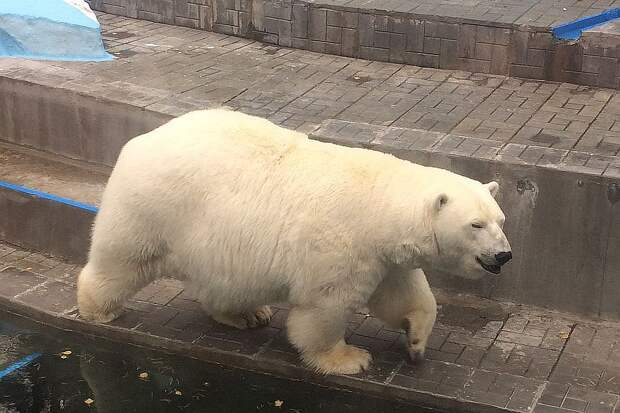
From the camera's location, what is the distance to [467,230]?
5273 mm

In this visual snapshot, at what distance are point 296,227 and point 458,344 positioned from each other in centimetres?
151

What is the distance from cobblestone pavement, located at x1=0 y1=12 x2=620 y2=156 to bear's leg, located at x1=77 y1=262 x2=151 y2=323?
76.6 inches

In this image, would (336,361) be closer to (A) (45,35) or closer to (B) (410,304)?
(B) (410,304)

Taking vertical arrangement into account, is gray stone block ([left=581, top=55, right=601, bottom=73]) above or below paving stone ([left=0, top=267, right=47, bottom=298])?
above

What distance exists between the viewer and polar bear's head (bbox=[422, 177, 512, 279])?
5250 mm

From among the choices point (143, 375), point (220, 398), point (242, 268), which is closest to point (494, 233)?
point (242, 268)

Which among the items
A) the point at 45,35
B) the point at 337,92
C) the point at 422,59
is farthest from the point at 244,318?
the point at 45,35

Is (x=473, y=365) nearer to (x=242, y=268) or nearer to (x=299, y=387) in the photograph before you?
(x=299, y=387)

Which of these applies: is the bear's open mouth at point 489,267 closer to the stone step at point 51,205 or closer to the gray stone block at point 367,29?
the stone step at point 51,205

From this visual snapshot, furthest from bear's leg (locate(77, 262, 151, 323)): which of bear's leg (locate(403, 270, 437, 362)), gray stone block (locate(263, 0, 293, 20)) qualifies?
gray stone block (locate(263, 0, 293, 20))

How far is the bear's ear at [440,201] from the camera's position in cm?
527

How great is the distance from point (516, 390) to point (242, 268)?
1.84 meters

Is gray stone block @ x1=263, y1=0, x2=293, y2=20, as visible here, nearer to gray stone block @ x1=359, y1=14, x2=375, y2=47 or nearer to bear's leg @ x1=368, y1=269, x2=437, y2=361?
gray stone block @ x1=359, y1=14, x2=375, y2=47

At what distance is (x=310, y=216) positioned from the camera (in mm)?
5641
